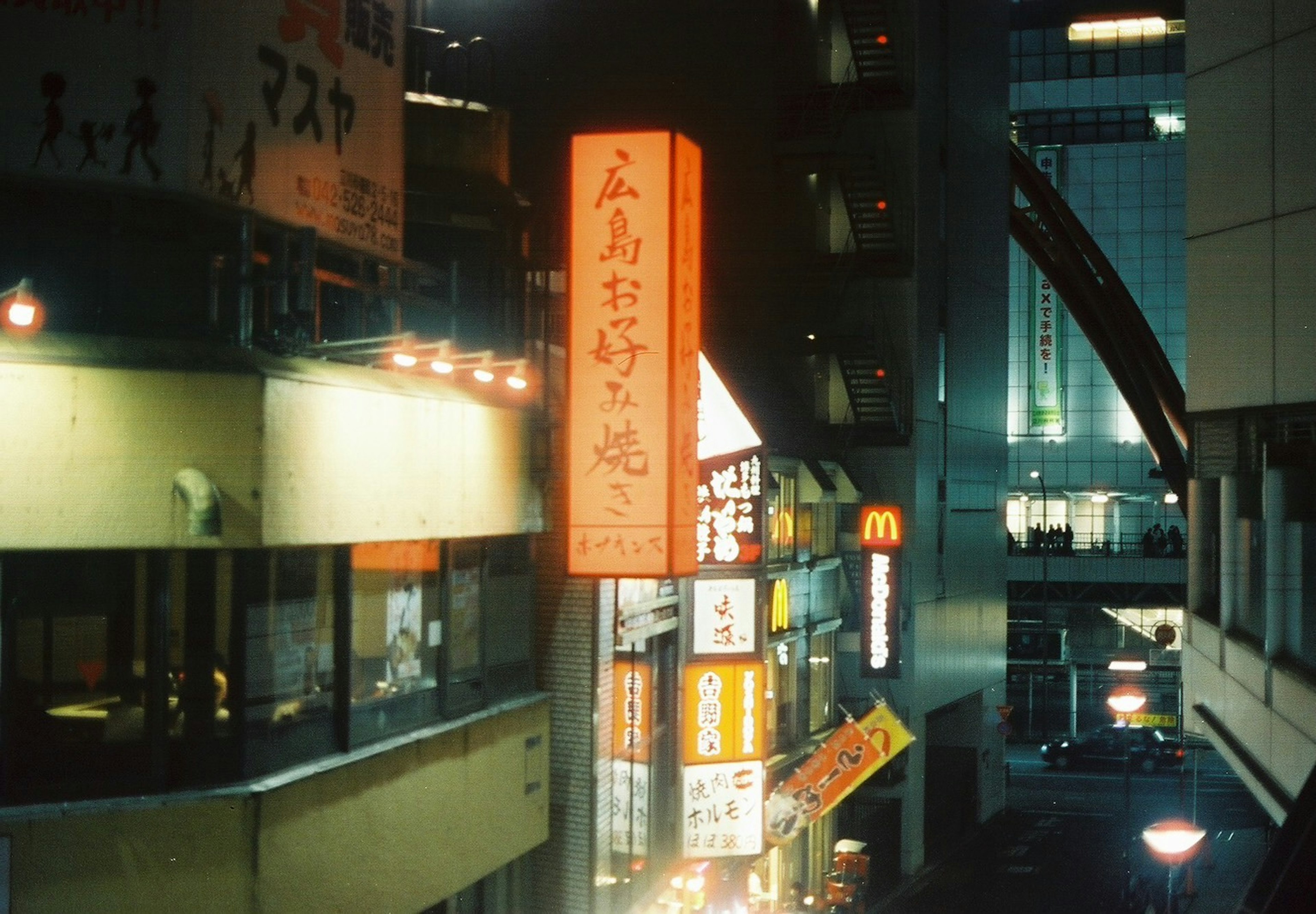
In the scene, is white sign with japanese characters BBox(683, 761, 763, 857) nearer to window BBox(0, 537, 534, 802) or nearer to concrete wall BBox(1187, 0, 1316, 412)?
window BBox(0, 537, 534, 802)

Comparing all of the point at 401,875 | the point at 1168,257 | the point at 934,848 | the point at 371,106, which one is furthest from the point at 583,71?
the point at 1168,257

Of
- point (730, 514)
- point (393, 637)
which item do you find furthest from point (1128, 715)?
point (393, 637)

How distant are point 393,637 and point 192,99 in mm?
5840

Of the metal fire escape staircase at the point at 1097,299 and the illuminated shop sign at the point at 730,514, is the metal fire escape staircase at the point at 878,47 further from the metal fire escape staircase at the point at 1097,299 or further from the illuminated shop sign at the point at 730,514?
the illuminated shop sign at the point at 730,514

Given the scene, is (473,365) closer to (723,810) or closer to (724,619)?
(724,619)

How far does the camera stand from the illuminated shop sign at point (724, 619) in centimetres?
2216

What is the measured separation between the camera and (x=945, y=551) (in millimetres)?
40562

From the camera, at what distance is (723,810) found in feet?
70.4

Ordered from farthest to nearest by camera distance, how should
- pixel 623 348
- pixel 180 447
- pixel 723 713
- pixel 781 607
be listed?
pixel 781 607 < pixel 723 713 < pixel 623 348 < pixel 180 447

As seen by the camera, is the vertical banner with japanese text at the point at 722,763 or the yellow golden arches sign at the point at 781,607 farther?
the yellow golden arches sign at the point at 781,607

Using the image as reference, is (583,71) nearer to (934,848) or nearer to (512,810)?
(512,810)

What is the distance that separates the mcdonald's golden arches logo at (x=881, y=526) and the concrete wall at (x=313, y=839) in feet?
62.9

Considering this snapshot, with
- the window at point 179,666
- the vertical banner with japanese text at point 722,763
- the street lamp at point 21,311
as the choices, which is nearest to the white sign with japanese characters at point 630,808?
the vertical banner with japanese text at point 722,763

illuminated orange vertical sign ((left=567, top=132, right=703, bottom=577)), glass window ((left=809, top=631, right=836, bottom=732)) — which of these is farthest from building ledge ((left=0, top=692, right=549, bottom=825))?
glass window ((left=809, top=631, right=836, bottom=732))
